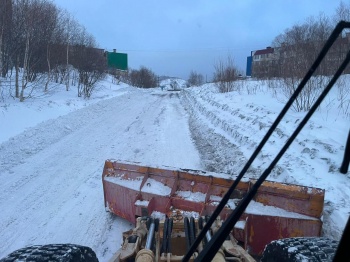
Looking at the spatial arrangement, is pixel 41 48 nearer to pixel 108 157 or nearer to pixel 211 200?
pixel 108 157

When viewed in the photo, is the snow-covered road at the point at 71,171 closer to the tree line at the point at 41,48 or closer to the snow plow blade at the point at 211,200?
the snow plow blade at the point at 211,200

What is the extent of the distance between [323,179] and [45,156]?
661 centimetres

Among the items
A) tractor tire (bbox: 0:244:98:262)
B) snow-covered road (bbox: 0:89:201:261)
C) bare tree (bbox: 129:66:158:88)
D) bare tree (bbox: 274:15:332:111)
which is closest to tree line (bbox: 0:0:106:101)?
snow-covered road (bbox: 0:89:201:261)

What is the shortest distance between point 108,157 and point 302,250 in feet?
21.2

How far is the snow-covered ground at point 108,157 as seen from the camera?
4.68m

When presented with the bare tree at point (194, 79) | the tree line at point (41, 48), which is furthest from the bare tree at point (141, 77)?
the tree line at point (41, 48)

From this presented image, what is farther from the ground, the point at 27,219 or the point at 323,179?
the point at 323,179

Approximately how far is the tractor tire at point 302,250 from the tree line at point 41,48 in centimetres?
1691

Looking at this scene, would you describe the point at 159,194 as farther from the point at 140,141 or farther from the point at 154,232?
the point at 140,141

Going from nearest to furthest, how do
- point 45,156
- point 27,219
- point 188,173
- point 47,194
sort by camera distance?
point 188,173, point 27,219, point 47,194, point 45,156

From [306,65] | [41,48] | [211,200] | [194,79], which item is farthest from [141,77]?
[211,200]

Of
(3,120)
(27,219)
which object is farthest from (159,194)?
(3,120)

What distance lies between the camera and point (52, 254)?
8.29 feet

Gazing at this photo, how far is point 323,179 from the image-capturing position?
531 centimetres
